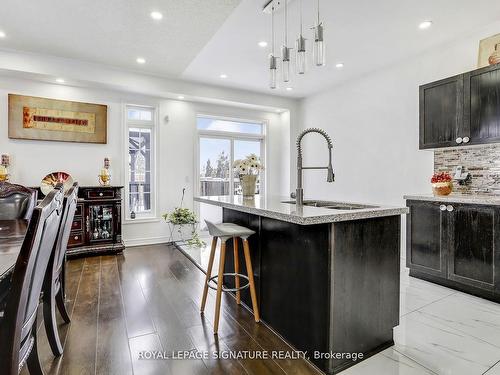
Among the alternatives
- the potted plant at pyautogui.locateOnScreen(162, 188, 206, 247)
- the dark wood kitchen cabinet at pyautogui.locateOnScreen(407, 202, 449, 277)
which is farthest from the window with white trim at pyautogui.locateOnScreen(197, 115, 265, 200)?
the dark wood kitchen cabinet at pyautogui.locateOnScreen(407, 202, 449, 277)

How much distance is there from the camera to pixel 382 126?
4.40 m

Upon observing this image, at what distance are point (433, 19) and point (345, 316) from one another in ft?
10.5

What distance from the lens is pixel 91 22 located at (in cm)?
319

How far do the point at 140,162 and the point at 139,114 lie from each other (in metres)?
0.87

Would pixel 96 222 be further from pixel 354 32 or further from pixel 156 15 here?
pixel 354 32

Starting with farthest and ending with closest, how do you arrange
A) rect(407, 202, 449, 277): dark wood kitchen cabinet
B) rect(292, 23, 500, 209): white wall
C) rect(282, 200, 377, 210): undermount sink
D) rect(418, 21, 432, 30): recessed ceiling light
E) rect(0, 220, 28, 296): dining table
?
rect(292, 23, 500, 209): white wall, rect(418, 21, 432, 30): recessed ceiling light, rect(407, 202, 449, 277): dark wood kitchen cabinet, rect(282, 200, 377, 210): undermount sink, rect(0, 220, 28, 296): dining table

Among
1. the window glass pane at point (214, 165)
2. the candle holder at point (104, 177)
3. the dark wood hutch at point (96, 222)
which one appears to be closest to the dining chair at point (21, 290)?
the dark wood hutch at point (96, 222)

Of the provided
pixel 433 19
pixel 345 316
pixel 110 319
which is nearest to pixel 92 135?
pixel 110 319

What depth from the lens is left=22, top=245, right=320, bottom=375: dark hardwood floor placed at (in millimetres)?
1712

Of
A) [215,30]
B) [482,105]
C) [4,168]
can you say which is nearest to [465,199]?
[482,105]

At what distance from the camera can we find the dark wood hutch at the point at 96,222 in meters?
4.21

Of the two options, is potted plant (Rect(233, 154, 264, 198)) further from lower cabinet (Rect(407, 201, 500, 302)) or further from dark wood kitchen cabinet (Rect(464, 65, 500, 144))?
dark wood kitchen cabinet (Rect(464, 65, 500, 144))

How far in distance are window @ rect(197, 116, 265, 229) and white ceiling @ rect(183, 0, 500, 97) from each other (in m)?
1.28

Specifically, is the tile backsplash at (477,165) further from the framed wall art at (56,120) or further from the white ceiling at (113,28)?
the framed wall art at (56,120)
